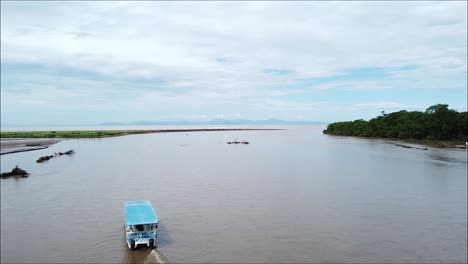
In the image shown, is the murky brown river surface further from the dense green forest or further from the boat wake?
the dense green forest

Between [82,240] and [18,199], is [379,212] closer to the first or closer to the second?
[82,240]

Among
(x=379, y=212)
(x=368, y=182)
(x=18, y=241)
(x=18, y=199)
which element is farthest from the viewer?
(x=368, y=182)

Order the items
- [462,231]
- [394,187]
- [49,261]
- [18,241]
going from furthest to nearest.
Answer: [394,187] → [462,231] → [18,241] → [49,261]

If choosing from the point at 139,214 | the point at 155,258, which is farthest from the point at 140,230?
the point at 155,258

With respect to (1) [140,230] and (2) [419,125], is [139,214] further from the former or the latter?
(2) [419,125]

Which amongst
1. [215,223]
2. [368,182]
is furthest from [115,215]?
[368,182]

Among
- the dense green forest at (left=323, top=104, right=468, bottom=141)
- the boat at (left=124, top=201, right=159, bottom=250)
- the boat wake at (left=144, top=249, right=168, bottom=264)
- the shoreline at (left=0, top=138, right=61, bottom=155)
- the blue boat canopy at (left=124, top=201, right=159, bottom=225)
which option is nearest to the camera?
the boat wake at (left=144, top=249, right=168, bottom=264)

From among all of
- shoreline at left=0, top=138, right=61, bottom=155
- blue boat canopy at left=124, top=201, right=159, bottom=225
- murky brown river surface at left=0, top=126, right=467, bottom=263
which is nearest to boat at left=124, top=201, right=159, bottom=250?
blue boat canopy at left=124, top=201, right=159, bottom=225
